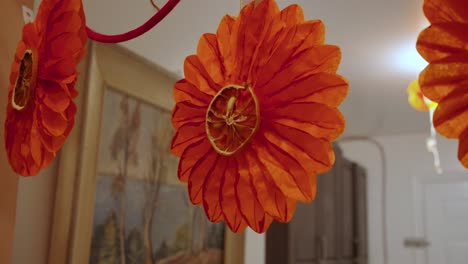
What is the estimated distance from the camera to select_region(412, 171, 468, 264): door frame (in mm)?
3244

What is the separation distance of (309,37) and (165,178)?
0.98m

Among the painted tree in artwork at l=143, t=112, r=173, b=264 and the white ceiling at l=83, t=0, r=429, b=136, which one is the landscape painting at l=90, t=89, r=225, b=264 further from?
the white ceiling at l=83, t=0, r=429, b=136

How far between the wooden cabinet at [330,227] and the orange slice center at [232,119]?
1.82 metres

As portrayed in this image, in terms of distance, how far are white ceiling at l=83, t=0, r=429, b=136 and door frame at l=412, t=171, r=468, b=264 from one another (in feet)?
1.16

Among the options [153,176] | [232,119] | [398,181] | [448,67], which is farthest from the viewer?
[398,181]

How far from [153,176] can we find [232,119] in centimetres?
88

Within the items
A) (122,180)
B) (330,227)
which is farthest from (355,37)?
(330,227)

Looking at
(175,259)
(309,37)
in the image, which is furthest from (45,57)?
(175,259)

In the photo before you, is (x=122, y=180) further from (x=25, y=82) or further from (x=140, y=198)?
(x=25, y=82)

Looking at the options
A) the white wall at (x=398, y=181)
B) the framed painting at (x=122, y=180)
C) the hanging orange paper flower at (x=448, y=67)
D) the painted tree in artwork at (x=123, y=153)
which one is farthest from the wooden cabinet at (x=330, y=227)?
the hanging orange paper flower at (x=448, y=67)

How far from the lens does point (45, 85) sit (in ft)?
2.09

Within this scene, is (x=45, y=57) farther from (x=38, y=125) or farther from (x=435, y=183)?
(x=435, y=183)

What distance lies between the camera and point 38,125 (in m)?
0.64

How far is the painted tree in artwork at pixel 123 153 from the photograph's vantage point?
117 cm
